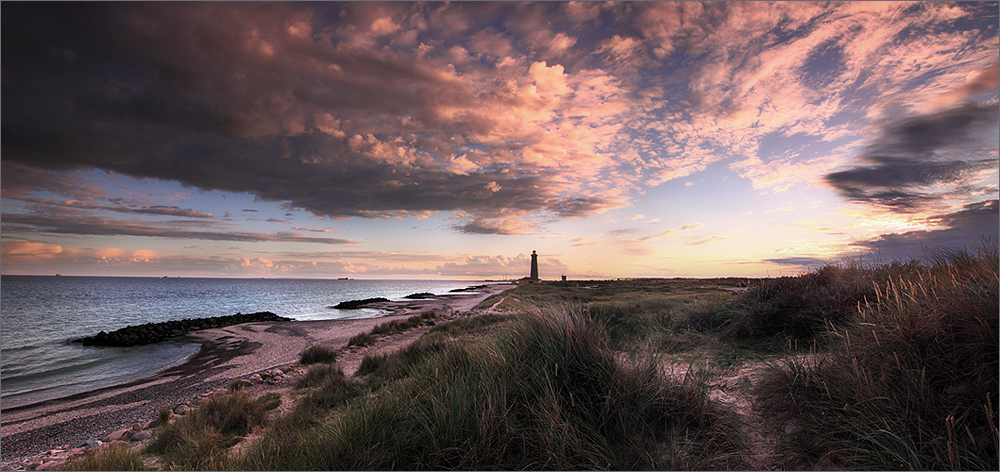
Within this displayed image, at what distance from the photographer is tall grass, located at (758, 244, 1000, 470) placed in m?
2.83

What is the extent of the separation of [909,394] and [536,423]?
10.7ft

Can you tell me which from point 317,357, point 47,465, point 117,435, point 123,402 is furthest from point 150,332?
point 47,465

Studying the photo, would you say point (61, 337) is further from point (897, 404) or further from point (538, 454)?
point (897, 404)

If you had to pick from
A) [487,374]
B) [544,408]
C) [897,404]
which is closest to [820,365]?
[897,404]

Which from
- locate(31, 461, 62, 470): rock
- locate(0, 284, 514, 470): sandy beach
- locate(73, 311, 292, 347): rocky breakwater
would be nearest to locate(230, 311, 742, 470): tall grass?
locate(31, 461, 62, 470): rock

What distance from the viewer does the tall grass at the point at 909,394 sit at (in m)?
2.83

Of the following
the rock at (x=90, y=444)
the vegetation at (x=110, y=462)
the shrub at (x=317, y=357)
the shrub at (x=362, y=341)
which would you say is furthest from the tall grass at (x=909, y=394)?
the shrub at (x=362, y=341)

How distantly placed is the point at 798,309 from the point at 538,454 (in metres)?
7.09

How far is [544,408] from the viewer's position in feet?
11.9

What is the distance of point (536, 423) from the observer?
12.0 feet

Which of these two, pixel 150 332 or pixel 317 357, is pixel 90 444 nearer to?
pixel 317 357

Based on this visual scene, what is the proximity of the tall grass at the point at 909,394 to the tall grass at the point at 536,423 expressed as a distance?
797 millimetres

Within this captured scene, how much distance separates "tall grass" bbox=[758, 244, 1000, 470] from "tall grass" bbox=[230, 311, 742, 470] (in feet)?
2.61

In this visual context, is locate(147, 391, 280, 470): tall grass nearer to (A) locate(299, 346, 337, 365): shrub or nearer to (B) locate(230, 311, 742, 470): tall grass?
(B) locate(230, 311, 742, 470): tall grass
